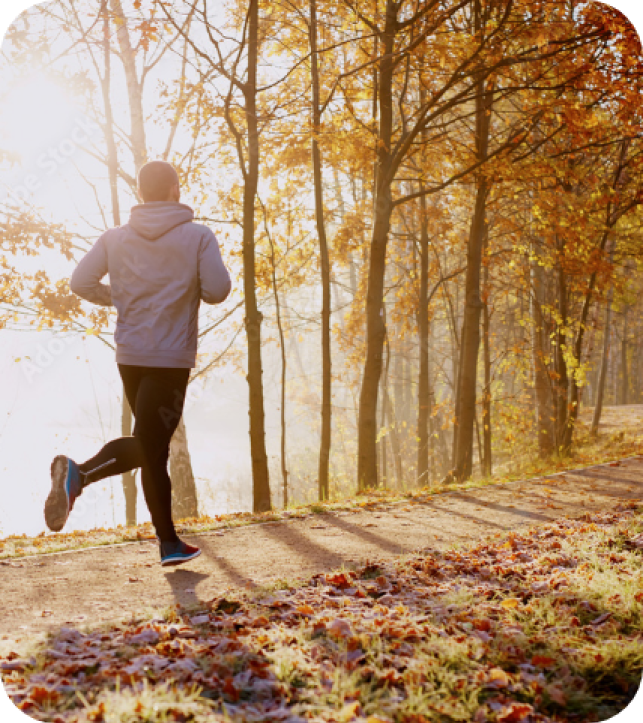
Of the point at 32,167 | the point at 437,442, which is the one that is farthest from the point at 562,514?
the point at 437,442

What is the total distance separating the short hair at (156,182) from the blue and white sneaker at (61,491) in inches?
62.5

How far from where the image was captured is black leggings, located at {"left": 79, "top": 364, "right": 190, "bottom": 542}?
11.8 ft

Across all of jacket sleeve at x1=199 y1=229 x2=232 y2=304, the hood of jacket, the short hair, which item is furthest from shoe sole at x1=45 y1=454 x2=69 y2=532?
the short hair

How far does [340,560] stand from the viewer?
14.1 ft

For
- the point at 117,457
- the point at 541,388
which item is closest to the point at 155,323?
the point at 117,457

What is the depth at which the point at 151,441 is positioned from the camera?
362 cm

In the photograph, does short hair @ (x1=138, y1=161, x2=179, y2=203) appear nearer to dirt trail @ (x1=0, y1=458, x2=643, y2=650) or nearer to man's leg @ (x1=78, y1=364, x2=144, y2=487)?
man's leg @ (x1=78, y1=364, x2=144, y2=487)

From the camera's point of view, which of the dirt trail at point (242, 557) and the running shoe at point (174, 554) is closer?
the dirt trail at point (242, 557)

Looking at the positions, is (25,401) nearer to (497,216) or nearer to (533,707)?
(497,216)

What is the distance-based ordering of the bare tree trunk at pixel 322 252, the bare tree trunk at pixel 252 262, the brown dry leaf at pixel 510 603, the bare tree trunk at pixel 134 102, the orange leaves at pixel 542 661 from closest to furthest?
the orange leaves at pixel 542 661 → the brown dry leaf at pixel 510 603 → the bare tree trunk at pixel 252 262 → the bare tree trunk at pixel 322 252 → the bare tree trunk at pixel 134 102

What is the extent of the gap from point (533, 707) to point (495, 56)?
8.33m

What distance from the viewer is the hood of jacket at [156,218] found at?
3.68 metres

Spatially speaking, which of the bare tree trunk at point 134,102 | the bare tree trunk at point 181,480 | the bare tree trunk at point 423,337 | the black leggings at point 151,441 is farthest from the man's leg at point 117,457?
the bare tree trunk at point 423,337

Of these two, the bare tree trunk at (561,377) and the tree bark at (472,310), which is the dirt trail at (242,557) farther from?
the bare tree trunk at (561,377)
